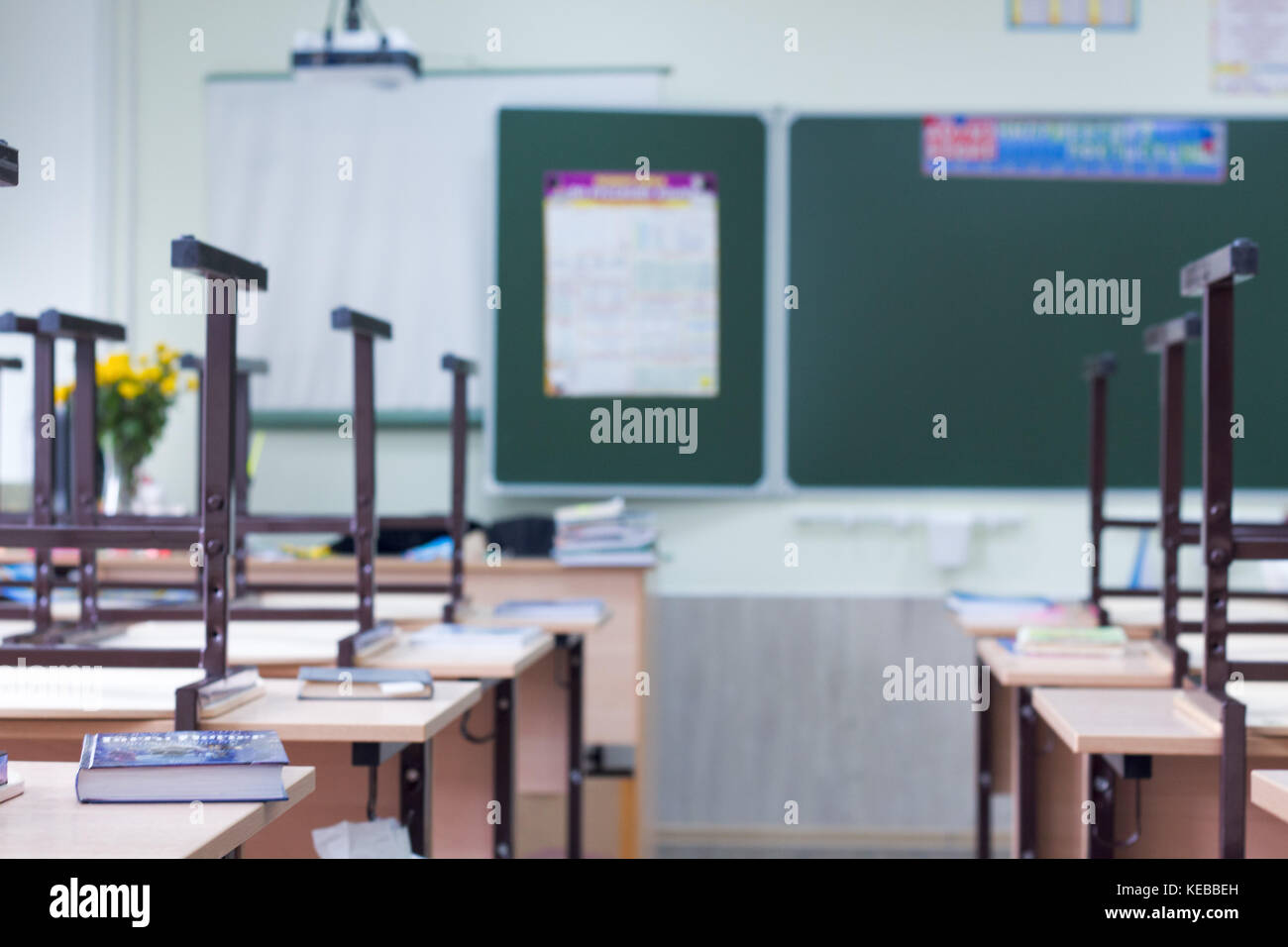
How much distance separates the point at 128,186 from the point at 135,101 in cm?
29

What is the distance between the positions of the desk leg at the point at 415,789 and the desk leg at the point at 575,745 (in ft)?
3.33

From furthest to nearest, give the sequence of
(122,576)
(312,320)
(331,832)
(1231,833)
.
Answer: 1. (312,320)
2. (122,576)
3. (331,832)
4. (1231,833)

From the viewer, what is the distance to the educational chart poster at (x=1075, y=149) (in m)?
4.10

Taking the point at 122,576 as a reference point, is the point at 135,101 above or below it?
above

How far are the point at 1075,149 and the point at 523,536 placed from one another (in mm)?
2161

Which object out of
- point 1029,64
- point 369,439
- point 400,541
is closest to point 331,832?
point 369,439

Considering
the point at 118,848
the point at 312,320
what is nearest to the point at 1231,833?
the point at 118,848

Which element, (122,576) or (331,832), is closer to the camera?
(331,832)

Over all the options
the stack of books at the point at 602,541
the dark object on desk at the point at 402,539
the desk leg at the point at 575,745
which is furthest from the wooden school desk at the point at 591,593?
the desk leg at the point at 575,745

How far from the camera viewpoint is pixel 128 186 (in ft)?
14.1

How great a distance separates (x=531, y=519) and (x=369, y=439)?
1667 mm
